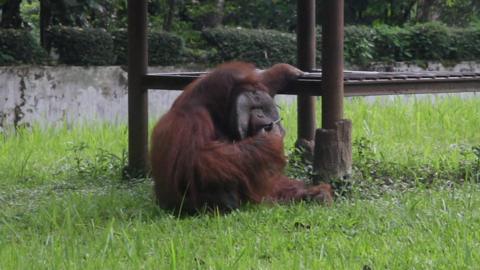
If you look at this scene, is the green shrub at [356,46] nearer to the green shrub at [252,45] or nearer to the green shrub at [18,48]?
the green shrub at [252,45]

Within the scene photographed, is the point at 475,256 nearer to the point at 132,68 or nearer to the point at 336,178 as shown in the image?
the point at 336,178

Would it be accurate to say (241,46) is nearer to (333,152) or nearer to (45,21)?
(45,21)

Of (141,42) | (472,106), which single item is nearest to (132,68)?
(141,42)

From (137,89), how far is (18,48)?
11.2 feet

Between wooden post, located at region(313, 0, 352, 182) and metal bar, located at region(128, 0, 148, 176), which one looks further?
metal bar, located at region(128, 0, 148, 176)

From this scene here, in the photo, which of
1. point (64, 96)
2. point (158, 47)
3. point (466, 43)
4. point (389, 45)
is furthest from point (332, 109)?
point (466, 43)

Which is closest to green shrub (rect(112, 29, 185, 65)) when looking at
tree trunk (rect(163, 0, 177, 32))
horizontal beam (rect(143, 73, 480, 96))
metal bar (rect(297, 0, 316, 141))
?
tree trunk (rect(163, 0, 177, 32))

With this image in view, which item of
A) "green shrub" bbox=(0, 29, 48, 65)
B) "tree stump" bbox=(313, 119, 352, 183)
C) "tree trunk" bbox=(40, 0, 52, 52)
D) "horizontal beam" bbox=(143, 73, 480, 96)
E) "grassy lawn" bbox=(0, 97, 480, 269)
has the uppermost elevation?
"tree trunk" bbox=(40, 0, 52, 52)

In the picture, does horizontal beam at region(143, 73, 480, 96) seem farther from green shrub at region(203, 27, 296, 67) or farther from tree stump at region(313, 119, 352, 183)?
green shrub at region(203, 27, 296, 67)

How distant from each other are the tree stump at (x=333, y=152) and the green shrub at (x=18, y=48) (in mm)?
5000

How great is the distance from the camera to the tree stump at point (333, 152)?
4.79m

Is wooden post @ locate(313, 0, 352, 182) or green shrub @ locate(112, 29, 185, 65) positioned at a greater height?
green shrub @ locate(112, 29, 185, 65)

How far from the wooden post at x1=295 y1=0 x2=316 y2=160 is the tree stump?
127 cm

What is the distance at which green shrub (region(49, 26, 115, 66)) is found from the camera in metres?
9.43
